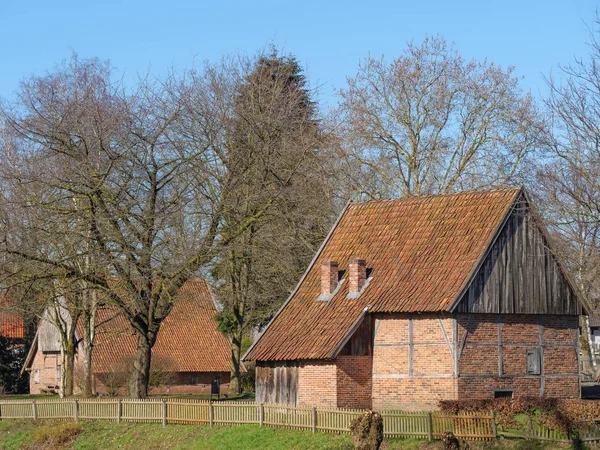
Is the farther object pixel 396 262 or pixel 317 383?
pixel 396 262

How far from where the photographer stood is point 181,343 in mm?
48188

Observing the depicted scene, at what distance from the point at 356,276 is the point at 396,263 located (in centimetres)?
139

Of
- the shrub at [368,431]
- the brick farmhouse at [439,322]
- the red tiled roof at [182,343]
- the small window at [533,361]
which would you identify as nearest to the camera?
the shrub at [368,431]

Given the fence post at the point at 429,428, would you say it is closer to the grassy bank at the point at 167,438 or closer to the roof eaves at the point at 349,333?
the grassy bank at the point at 167,438

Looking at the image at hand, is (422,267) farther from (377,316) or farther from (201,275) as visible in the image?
(201,275)

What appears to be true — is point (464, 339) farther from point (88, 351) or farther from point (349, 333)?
point (88, 351)

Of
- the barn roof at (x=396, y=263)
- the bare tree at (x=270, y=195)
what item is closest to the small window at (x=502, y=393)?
the barn roof at (x=396, y=263)

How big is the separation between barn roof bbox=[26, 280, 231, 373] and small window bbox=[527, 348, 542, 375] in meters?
19.2

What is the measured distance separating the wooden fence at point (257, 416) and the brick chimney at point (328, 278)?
4741 mm

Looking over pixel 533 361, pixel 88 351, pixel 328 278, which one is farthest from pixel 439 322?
pixel 88 351

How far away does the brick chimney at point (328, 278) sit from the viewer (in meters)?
31.3

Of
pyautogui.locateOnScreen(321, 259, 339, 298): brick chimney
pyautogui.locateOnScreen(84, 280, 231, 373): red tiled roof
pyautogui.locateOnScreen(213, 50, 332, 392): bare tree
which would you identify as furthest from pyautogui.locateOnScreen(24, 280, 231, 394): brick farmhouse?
pyautogui.locateOnScreen(321, 259, 339, 298): brick chimney

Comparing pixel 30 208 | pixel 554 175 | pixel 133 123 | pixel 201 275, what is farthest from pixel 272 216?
pixel 554 175

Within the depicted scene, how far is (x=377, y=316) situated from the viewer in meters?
29.7
